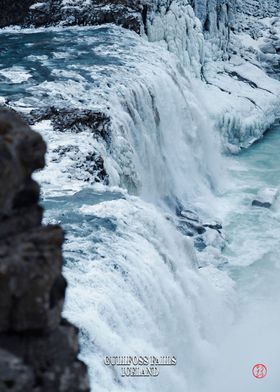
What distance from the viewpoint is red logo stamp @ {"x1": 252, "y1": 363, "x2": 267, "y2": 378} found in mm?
10102

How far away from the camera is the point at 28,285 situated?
3.16 metres

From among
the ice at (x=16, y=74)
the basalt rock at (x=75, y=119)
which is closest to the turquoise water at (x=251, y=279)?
the basalt rock at (x=75, y=119)

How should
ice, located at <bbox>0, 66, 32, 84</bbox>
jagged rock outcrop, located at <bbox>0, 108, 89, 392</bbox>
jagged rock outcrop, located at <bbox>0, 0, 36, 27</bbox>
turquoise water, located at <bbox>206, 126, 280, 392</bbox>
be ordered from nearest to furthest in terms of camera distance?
jagged rock outcrop, located at <bbox>0, 108, 89, 392</bbox> < turquoise water, located at <bbox>206, 126, 280, 392</bbox> < ice, located at <bbox>0, 66, 32, 84</bbox> < jagged rock outcrop, located at <bbox>0, 0, 36, 27</bbox>

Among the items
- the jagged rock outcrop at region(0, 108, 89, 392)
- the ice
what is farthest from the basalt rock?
the jagged rock outcrop at region(0, 108, 89, 392)

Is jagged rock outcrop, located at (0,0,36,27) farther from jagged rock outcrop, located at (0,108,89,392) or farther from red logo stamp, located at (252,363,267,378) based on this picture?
jagged rock outcrop, located at (0,108,89,392)

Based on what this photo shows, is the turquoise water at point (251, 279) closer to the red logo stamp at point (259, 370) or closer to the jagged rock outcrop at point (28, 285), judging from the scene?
the red logo stamp at point (259, 370)

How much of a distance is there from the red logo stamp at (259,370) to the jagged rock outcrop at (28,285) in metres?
7.25

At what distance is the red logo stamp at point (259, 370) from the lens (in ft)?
33.1

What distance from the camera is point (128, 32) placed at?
2255 cm

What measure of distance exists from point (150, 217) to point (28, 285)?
25.0 feet

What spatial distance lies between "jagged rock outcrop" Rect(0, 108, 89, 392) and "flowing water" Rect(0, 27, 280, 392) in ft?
11.0

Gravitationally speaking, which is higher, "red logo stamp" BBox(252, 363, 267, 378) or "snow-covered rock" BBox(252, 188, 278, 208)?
"red logo stamp" BBox(252, 363, 267, 378)

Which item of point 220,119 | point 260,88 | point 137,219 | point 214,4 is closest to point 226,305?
point 137,219

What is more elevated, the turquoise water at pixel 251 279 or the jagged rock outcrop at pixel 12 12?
the jagged rock outcrop at pixel 12 12
